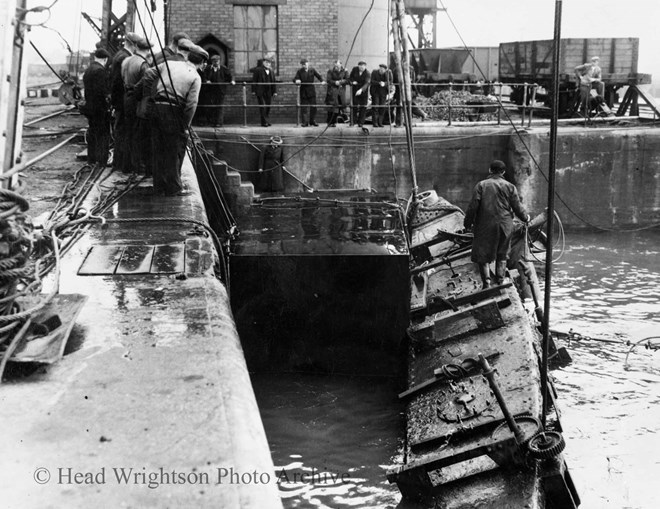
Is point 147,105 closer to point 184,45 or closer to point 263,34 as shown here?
point 184,45

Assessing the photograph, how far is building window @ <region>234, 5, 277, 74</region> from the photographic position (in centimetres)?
2067

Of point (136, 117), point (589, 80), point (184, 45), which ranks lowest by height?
point (136, 117)

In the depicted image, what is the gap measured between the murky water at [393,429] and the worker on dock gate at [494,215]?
5.91 feet

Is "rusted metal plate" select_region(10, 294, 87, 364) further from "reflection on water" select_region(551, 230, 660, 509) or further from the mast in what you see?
the mast

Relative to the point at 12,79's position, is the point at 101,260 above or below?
Answer: below

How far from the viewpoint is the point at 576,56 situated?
1023 inches

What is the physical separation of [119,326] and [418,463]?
3.21m

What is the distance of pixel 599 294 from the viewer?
15148 mm

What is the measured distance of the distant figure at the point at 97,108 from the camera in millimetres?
10812

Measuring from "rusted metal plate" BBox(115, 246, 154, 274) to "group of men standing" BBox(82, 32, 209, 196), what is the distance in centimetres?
268

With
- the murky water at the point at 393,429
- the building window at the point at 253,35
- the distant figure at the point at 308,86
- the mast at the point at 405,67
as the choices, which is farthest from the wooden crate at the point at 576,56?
the murky water at the point at 393,429

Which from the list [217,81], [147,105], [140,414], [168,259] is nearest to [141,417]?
[140,414]

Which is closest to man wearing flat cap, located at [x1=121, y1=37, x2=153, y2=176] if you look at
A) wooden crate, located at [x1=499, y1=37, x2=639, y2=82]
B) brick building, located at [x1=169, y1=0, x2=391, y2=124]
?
brick building, located at [x1=169, y1=0, x2=391, y2=124]

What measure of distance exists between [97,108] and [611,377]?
7.54m
